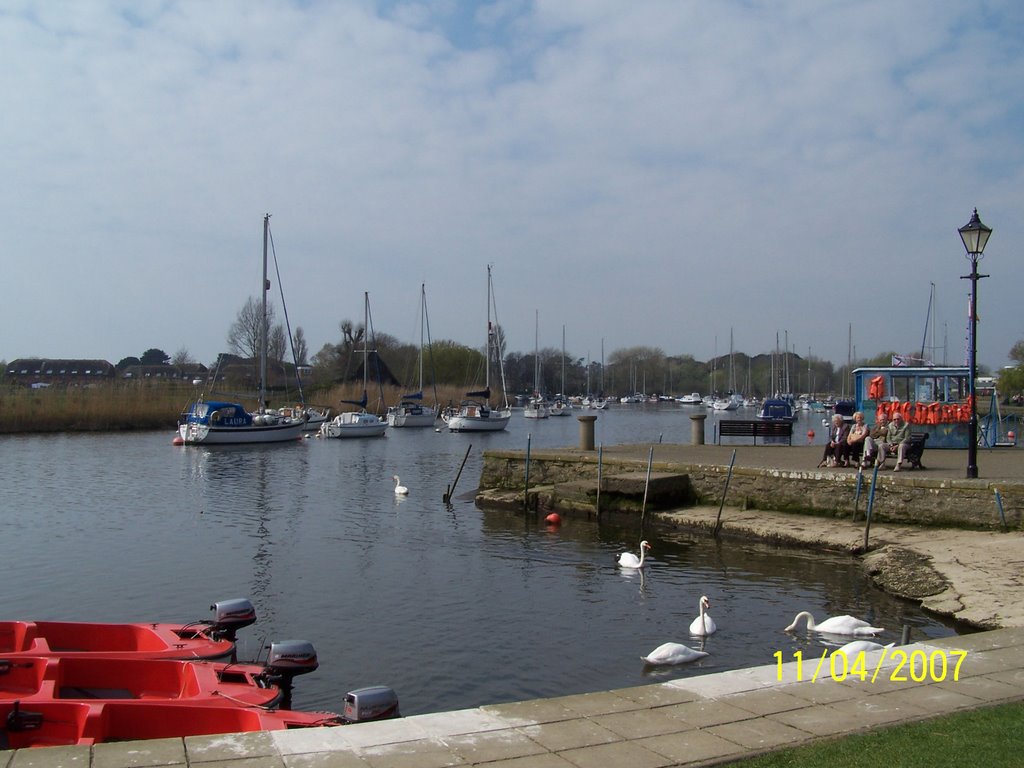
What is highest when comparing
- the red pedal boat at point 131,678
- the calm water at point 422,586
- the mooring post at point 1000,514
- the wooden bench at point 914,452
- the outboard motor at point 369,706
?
the wooden bench at point 914,452

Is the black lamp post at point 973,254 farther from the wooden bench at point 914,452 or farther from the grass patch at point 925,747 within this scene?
the grass patch at point 925,747

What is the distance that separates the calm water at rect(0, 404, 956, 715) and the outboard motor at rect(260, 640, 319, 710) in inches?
30.6

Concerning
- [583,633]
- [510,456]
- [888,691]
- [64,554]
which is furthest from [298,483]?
[888,691]

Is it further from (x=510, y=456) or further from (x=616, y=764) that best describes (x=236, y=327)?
(x=616, y=764)

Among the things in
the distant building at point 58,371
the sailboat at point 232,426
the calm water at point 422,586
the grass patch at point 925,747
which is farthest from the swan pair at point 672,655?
the distant building at point 58,371

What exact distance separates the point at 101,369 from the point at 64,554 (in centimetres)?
12160

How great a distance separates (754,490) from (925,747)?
604 inches

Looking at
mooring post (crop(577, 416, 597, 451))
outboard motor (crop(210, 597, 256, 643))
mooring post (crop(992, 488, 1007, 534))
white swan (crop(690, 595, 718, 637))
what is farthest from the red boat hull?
mooring post (crop(577, 416, 597, 451))

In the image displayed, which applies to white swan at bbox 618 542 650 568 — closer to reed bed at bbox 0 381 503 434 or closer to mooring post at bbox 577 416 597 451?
mooring post at bbox 577 416 597 451

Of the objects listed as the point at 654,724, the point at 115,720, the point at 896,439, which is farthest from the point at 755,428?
the point at 654,724

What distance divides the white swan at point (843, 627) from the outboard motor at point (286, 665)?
6540mm

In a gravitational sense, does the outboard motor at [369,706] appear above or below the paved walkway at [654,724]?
below

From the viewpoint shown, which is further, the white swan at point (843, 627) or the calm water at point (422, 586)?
the white swan at point (843, 627)

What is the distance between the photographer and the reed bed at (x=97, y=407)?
62500 millimetres
